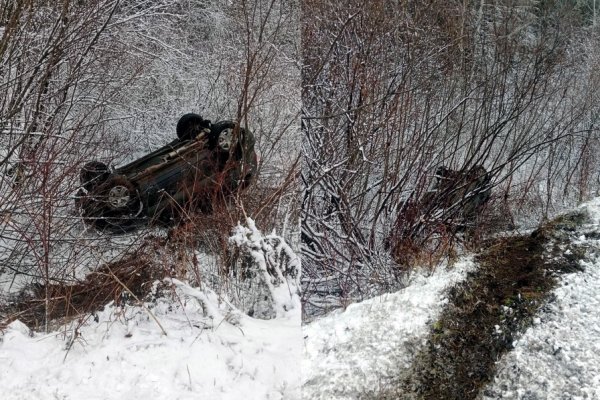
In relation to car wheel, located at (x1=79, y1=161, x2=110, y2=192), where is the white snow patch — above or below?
below

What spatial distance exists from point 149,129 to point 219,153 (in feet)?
1.42

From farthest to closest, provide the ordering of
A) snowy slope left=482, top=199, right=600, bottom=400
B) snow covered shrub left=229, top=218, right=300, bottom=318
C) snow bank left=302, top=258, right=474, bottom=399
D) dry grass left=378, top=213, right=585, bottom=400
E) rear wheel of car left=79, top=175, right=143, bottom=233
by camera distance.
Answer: rear wheel of car left=79, top=175, right=143, bottom=233 → snow covered shrub left=229, top=218, right=300, bottom=318 → snow bank left=302, top=258, right=474, bottom=399 → dry grass left=378, top=213, right=585, bottom=400 → snowy slope left=482, top=199, right=600, bottom=400

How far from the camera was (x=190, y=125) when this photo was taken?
9.52 feet

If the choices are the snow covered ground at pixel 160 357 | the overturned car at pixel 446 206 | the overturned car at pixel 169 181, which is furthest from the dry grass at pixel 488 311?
the overturned car at pixel 169 181

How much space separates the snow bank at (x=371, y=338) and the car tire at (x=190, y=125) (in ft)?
3.43

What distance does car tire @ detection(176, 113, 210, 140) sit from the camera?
112 inches

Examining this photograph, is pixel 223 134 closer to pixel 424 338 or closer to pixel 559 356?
pixel 424 338

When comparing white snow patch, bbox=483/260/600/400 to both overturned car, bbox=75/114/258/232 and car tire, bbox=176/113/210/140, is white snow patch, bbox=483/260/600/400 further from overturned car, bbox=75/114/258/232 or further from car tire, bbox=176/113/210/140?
car tire, bbox=176/113/210/140

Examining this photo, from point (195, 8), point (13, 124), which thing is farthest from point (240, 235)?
point (195, 8)

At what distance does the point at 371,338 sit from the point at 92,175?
1.43 m

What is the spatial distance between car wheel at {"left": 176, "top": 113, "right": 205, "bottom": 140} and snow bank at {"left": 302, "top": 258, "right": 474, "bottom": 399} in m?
1.05

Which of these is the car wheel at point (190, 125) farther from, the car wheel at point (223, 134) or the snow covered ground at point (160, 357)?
the snow covered ground at point (160, 357)

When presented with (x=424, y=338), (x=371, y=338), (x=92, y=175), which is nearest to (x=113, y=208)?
(x=92, y=175)

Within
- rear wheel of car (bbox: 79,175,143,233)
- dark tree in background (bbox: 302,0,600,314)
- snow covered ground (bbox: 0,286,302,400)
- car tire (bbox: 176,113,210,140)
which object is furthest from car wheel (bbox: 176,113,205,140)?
snow covered ground (bbox: 0,286,302,400)
